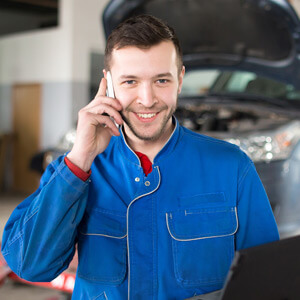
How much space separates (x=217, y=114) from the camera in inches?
137

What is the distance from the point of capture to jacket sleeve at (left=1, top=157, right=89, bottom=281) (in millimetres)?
1009

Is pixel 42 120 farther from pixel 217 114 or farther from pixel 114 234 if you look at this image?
pixel 114 234

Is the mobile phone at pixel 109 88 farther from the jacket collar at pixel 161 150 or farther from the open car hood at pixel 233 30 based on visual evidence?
the open car hood at pixel 233 30

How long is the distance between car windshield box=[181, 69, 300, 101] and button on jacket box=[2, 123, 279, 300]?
2248mm

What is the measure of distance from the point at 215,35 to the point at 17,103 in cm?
439

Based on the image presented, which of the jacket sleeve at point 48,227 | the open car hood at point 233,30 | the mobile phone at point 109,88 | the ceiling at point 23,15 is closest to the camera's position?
the jacket sleeve at point 48,227

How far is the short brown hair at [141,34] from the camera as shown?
1044 mm

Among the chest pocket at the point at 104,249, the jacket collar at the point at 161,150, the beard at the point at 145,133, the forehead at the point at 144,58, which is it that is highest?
the forehead at the point at 144,58

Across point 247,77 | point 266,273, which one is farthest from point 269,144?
point 266,273

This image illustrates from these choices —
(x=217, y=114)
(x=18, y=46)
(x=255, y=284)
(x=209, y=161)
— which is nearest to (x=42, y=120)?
(x=18, y=46)

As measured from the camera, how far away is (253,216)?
1.11 m

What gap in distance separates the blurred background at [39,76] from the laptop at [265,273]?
448 centimetres

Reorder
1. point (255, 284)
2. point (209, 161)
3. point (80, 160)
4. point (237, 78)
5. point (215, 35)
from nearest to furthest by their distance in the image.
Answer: point (255, 284)
point (80, 160)
point (209, 161)
point (215, 35)
point (237, 78)

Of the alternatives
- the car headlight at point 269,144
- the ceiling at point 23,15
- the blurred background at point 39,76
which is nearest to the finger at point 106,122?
the car headlight at point 269,144
